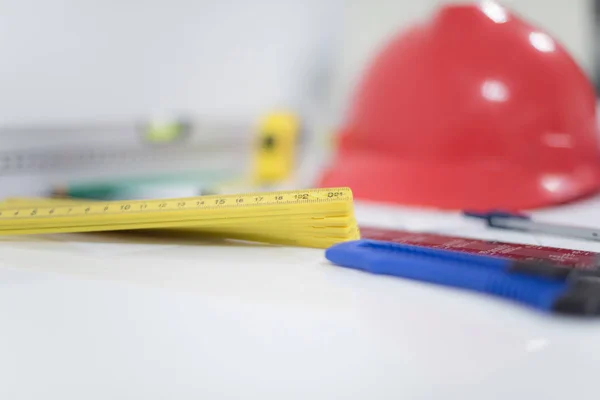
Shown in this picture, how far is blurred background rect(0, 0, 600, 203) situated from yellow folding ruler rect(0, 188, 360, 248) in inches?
17.3

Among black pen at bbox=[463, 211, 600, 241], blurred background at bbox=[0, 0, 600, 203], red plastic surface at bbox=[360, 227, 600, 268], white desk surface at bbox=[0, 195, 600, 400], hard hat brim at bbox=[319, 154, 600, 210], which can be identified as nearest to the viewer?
white desk surface at bbox=[0, 195, 600, 400]

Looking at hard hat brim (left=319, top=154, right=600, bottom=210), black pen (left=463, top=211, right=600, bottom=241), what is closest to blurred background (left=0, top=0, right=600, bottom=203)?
hard hat brim (left=319, top=154, right=600, bottom=210)

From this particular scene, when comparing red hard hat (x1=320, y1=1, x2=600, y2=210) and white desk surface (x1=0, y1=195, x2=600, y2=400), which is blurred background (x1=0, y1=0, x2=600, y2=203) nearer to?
red hard hat (x1=320, y1=1, x2=600, y2=210)

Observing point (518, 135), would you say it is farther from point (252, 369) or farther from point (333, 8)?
point (333, 8)

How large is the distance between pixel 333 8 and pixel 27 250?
1.37 meters

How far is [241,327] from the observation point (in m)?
0.43

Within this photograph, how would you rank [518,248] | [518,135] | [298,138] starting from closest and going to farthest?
[518,248]
[518,135]
[298,138]

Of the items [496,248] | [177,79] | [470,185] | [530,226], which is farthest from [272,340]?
[177,79]

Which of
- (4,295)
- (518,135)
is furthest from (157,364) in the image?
(518,135)

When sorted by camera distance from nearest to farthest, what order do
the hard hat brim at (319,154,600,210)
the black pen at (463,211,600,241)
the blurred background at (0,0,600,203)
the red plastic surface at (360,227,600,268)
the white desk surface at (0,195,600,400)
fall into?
the white desk surface at (0,195,600,400) < the red plastic surface at (360,227,600,268) < the black pen at (463,211,600,241) < the hard hat brim at (319,154,600,210) < the blurred background at (0,0,600,203)

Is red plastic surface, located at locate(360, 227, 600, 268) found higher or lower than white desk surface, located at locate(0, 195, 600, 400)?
higher

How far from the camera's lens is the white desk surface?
1.20 ft

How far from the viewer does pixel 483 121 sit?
98 centimetres

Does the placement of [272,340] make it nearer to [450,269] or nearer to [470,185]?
[450,269]
